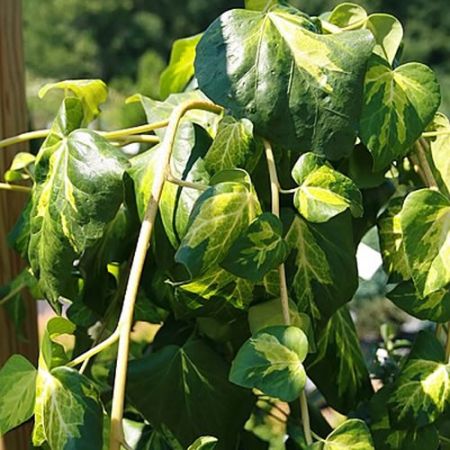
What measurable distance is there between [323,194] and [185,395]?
0.60 ft

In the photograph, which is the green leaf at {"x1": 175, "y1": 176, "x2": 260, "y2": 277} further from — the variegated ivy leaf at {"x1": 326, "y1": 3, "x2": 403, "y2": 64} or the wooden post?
the wooden post

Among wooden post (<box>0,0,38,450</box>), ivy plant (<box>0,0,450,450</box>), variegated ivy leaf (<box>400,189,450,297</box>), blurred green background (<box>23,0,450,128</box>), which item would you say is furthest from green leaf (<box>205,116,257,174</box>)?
blurred green background (<box>23,0,450,128</box>)

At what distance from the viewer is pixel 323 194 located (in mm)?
503

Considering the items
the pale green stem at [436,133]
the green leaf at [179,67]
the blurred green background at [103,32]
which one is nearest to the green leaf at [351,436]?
the pale green stem at [436,133]

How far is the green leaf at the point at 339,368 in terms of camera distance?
0.64 meters

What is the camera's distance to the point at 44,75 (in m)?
19.8

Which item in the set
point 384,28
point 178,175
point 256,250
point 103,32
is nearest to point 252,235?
point 256,250

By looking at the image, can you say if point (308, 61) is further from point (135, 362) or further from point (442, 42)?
point (442, 42)

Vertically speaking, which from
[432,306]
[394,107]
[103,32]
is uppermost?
[394,107]

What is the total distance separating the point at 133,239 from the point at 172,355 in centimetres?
11

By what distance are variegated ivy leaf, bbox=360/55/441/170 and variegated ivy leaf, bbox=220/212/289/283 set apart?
0.10 metres

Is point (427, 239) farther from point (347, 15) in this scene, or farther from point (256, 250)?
point (347, 15)

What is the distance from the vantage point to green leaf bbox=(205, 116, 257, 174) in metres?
0.52

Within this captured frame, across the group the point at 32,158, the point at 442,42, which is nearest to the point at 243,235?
the point at 32,158
